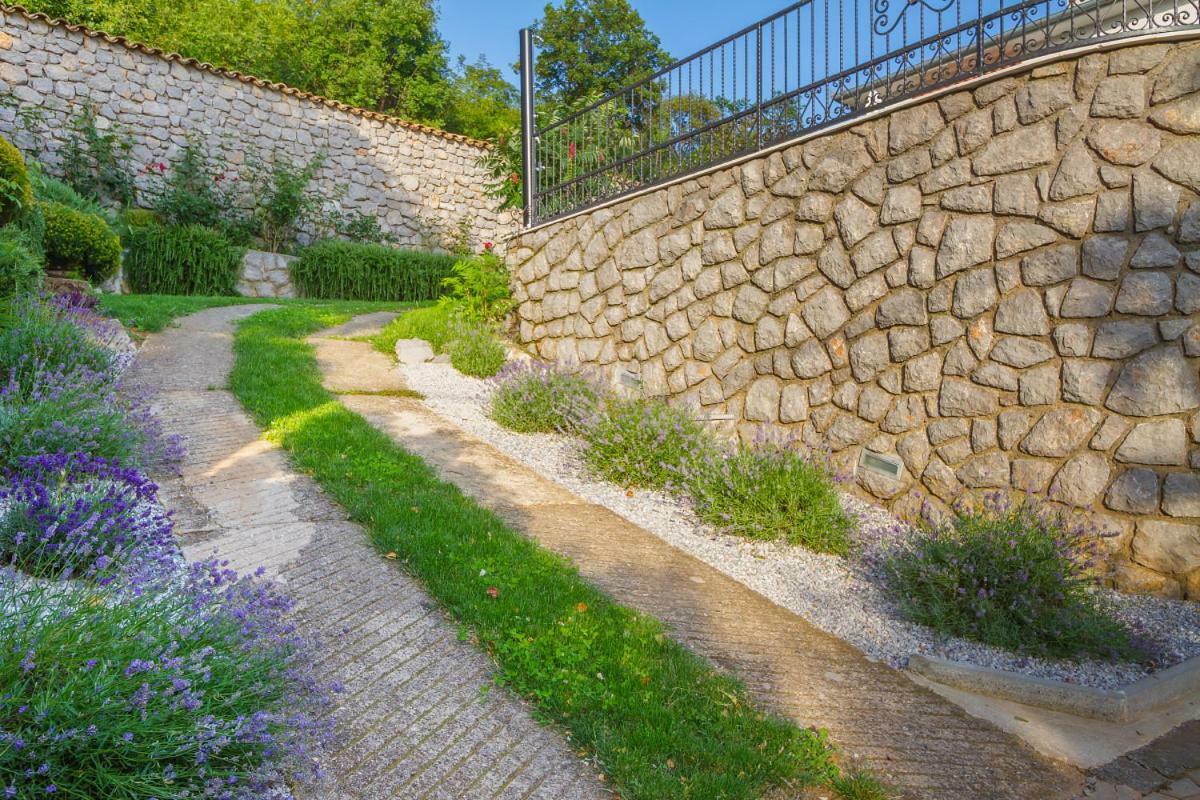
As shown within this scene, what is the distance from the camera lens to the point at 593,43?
24234 millimetres

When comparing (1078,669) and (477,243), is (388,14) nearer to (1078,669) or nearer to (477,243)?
(477,243)

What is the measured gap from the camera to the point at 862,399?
16.3 ft

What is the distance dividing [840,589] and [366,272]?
1100cm

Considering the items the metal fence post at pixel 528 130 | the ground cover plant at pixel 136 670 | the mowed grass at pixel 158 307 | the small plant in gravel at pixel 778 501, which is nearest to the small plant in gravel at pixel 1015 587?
the small plant in gravel at pixel 778 501

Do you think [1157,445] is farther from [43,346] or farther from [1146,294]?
[43,346]

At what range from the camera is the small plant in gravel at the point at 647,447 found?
5.17 meters

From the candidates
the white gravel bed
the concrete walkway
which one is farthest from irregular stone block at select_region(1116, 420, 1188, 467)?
the concrete walkway

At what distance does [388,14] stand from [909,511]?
21.7 m

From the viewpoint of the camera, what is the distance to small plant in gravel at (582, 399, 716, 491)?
5.17 meters

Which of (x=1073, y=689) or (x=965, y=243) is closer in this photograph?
(x=1073, y=689)

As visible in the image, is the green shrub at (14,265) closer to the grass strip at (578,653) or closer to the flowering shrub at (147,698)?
the grass strip at (578,653)

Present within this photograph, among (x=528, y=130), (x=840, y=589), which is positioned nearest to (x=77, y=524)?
(x=840, y=589)

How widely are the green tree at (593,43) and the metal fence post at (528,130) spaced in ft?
55.0

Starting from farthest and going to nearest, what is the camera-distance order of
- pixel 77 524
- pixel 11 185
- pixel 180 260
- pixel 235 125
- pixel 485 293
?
pixel 235 125
pixel 180 260
pixel 485 293
pixel 11 185
pixel 77 524
